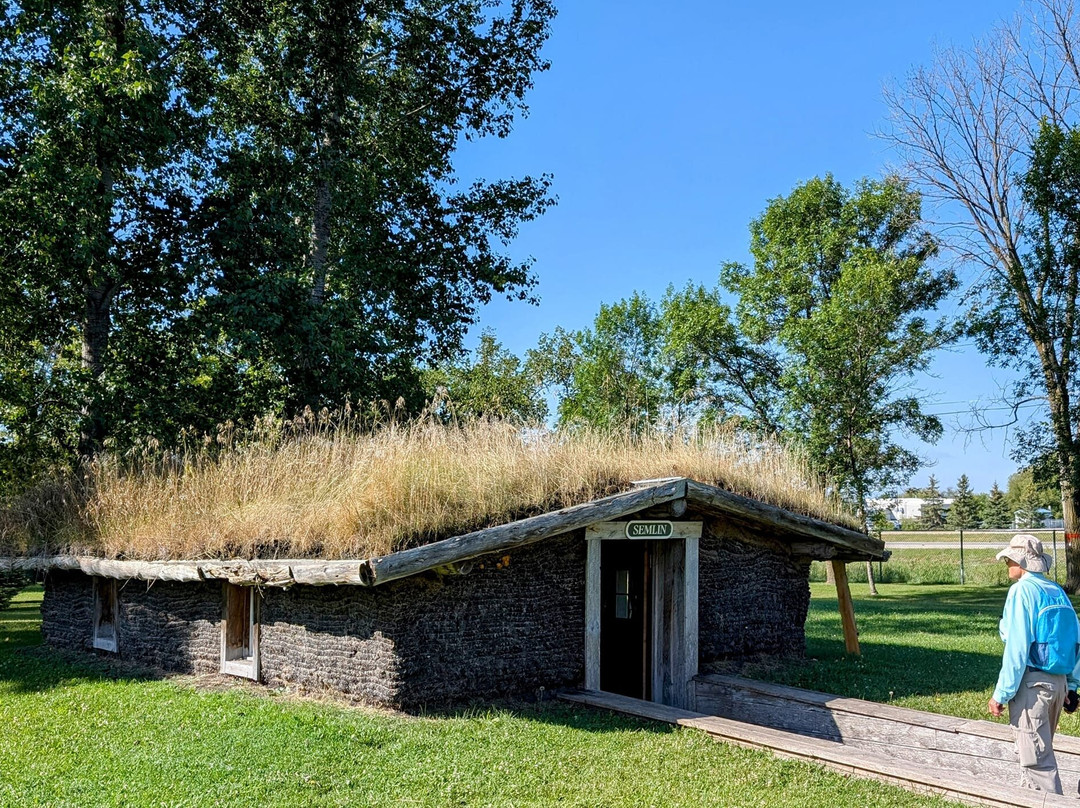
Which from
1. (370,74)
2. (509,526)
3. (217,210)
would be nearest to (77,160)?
(217,210)

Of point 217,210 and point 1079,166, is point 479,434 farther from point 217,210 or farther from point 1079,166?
point 1079,166

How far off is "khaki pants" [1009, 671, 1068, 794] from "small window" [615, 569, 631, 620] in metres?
6.85

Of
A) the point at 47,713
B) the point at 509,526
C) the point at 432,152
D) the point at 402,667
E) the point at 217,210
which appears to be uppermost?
the point at 432,152

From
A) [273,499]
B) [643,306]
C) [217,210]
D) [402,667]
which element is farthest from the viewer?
[643,306]

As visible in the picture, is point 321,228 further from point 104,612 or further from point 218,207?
point 104,612

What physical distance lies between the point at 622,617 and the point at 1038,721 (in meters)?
7.11

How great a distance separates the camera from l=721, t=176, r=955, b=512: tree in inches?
1072

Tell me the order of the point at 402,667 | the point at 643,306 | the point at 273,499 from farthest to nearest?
the point at 643,306 < the point at 273,499 < the point at 402,667

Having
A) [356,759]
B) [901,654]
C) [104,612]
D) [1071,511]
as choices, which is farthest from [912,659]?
[1071,511]

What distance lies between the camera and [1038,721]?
6.32 meters

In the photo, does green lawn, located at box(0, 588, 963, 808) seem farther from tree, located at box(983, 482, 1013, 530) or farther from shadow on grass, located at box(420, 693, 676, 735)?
tree, located at box(983, 482, 1013, 530)

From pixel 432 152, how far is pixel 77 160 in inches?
366

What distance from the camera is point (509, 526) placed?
29.7 ft

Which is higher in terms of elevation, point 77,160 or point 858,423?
point 77,160
